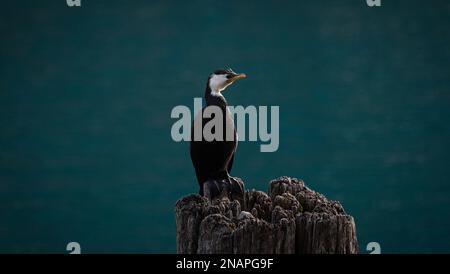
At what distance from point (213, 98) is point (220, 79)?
0.35 ft

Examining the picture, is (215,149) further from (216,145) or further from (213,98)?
(213,98)

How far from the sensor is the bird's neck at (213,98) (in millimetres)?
3818

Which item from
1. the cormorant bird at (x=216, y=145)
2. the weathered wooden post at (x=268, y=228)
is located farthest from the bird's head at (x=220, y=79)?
the weathered wooden post at (x=268, y=228)

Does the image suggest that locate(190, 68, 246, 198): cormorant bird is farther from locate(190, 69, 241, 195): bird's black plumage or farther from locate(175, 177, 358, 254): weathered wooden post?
locate(175, 177, 358, 254): weathered wooden post

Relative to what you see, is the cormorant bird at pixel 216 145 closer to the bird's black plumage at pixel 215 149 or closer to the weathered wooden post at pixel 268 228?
the bird's black plumage at pixel 215 149

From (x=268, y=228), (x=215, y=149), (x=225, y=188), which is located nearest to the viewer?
(x=268, y=228)

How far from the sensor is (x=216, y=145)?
3.78m

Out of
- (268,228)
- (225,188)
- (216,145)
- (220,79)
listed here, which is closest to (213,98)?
(220,79)
